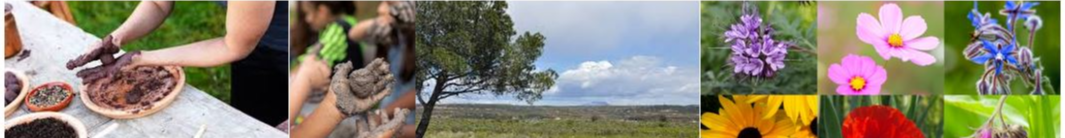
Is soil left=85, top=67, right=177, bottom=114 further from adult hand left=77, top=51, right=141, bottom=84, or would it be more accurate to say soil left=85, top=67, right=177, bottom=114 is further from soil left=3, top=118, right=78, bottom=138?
soil left=3, top=118, right=78, bottom=138

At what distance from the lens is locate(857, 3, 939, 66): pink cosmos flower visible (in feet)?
13.0

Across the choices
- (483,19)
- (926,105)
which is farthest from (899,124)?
(483,19)

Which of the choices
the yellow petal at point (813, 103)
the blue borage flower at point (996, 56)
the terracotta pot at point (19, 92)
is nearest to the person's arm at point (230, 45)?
the terracotta pot at point (19, 92)

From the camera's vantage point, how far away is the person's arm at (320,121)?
13.7 feet

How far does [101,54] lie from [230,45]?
490 millimetres

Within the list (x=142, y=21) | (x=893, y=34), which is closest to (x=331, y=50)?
(x=142, y=21)

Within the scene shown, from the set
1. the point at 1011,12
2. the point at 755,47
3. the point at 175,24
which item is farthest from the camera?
the point at 175,24

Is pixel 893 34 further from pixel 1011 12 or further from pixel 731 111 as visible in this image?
pixel 731 111

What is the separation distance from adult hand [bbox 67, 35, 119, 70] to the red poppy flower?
273cm

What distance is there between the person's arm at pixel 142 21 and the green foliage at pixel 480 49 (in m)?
0.96

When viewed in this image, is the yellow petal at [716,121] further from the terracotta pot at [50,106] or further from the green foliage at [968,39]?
the terracotta pot at [50,106]

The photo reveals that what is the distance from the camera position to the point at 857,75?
13.1 ft

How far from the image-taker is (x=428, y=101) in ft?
13.8

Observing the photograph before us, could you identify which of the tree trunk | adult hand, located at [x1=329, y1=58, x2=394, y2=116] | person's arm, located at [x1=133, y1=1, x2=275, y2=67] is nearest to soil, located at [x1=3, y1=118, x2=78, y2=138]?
person's arm, located at [x1=133, y1=1, x2=275, y2=67]
